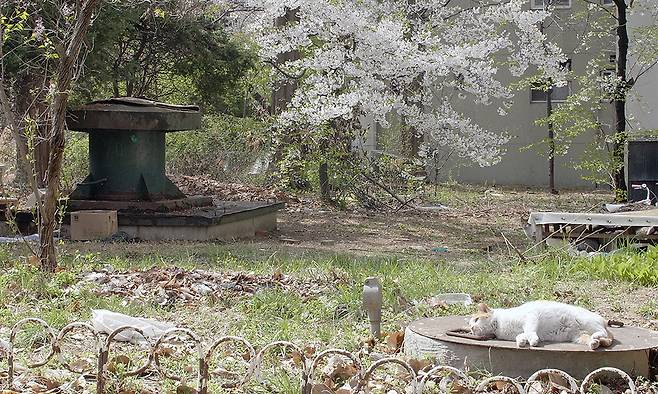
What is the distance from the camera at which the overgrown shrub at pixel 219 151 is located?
20578 millimetres

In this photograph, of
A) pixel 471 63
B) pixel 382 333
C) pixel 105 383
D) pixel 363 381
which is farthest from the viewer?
pixel 471 63

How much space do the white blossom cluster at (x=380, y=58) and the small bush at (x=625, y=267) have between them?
800 centimetres

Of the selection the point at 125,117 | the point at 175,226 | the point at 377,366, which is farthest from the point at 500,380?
the point at 125,117

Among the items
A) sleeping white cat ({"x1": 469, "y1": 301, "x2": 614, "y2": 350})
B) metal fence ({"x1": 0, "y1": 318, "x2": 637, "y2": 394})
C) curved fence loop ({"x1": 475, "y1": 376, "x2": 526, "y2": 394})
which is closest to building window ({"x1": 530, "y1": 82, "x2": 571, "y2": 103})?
sleeping white cat ({"x1": 469, "y1": 301, "x2": 614, "y2": 350})

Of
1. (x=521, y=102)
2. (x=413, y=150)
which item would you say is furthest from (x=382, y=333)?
(x=521, y=102)

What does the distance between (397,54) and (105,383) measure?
12778mm

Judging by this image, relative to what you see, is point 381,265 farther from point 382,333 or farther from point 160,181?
point 160,181

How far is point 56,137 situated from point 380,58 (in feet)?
32.1

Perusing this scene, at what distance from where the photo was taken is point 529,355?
4.93 m

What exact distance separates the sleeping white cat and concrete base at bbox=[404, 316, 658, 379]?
8cm

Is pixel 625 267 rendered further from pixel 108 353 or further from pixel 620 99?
pixel 620 99

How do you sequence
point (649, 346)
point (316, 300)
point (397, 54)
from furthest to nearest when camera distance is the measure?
point (397, 54), point (316, 300), point (649, 346)

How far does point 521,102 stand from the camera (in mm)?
27359

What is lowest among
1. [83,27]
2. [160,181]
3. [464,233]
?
[464,233]
